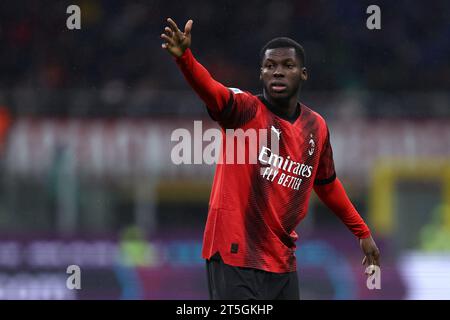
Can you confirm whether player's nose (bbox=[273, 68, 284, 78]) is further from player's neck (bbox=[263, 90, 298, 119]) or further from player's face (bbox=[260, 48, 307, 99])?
player's neck (bbox=[263, 90, 298, 119])

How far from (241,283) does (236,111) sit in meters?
0.86

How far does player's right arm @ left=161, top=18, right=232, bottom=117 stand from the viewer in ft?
15.4

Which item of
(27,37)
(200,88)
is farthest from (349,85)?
(200,88)

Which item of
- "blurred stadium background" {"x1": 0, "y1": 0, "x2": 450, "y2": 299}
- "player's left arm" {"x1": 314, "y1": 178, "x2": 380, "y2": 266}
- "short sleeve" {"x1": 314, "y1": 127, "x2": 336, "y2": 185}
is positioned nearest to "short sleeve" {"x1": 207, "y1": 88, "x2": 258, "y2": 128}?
"short sleeve" {"x1": 314, "y1": 127, "x2": 336, "y2": 185}

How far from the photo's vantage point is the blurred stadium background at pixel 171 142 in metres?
11.0

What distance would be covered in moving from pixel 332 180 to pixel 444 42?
32.6 ft

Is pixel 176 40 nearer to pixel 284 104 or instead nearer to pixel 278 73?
pixel 278 73

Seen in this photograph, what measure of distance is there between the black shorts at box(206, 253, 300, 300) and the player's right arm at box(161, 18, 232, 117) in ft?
2.63

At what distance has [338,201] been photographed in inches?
227

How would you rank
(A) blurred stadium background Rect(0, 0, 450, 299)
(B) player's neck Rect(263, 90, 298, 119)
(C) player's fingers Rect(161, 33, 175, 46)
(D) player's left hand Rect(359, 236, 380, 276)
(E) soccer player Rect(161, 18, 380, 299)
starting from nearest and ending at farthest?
(C) player's fingers Rect(161, 33, 175, 46) < (E) soccer player Rect(161, 18, 380, 299) < (B) player's neck Rect(263, 90, 298, 119) < (D) player's left hand Rect(359, 236, 380, 276) < (A) blurred stadium background Rect(0, 0, 450, 299)

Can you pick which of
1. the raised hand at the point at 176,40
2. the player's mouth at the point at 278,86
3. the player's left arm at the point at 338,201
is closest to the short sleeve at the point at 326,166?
the player's left arm at the point at 338,201
